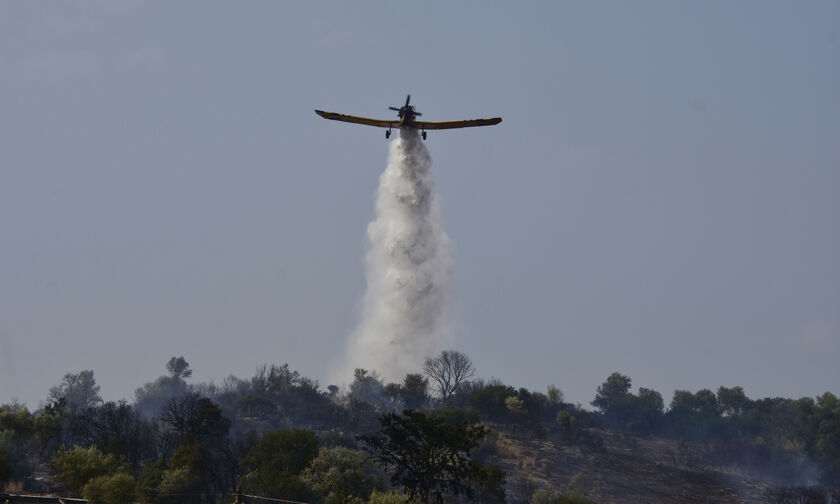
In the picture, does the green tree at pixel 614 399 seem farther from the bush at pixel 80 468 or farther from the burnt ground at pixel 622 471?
the bush at pixel 80 468

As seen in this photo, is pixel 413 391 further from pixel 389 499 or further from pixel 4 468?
pixel 389 499

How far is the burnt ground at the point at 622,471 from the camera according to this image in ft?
358

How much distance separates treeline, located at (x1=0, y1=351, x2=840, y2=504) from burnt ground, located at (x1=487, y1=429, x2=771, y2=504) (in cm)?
365

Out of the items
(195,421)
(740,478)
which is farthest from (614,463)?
(195,421)

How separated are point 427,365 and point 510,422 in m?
28.9

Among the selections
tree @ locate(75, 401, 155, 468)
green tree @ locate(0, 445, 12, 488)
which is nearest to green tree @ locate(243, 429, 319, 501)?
tree @ locate(75, 401, 155, 468)

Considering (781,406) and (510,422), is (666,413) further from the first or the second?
(510,422)

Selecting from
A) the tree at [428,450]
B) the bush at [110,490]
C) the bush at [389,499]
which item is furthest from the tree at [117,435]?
the bush at [389,499]

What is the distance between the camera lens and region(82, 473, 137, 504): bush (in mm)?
60375

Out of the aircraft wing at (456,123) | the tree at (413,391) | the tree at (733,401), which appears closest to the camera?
the aircraft wing at (456,123)

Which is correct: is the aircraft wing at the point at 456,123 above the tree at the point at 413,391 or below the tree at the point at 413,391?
above

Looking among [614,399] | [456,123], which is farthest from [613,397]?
[456,123]

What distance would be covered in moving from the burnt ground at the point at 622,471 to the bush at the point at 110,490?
161 ft

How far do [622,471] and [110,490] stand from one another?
77299 mm
